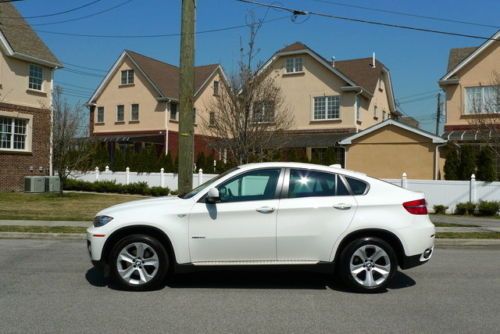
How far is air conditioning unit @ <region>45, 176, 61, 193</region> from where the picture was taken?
26163 millimetres

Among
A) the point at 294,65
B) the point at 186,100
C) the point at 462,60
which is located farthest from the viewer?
the point at 294,65

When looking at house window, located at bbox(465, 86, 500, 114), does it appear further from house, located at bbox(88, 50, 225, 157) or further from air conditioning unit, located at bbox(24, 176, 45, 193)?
air conditioning unit, located at bbox(24, 176, 45, 193)

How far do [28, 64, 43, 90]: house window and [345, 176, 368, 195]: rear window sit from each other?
23.3m

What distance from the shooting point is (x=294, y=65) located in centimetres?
3450

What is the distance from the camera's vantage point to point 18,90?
83.9ft

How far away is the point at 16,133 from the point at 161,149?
13.0 metres

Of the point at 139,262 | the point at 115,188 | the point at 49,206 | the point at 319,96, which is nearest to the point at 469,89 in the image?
the point at 319,96

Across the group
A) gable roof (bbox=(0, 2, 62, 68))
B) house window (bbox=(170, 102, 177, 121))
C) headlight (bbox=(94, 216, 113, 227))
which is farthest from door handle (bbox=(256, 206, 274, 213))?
house window (bbox=(170, 102, 177, 121))

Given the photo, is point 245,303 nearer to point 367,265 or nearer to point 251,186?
point 251,186

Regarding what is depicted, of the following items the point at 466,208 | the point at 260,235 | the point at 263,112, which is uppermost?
the point at 263,112

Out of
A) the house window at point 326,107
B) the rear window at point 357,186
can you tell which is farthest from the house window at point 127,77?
the rear window at point 357,186

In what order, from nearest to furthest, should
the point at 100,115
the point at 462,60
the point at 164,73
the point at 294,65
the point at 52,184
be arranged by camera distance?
the point at 52,184
the point at 462,60
the point at 294,65
the point at 164,73
the point at 100,115

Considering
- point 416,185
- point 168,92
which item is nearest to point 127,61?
point 168,92

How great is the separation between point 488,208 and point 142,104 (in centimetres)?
2606
